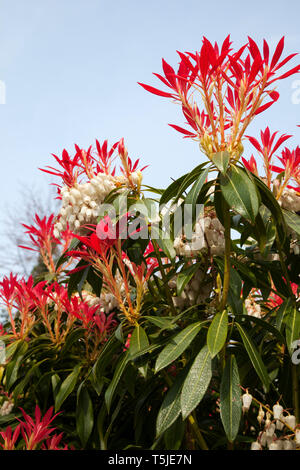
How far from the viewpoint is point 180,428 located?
51.0 inches

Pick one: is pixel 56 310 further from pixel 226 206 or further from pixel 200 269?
pixel 226 206

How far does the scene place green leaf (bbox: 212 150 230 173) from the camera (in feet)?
3.77

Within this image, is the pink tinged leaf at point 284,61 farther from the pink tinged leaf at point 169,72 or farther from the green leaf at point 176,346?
the green leaf at point 176,346

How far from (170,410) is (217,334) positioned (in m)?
0.22

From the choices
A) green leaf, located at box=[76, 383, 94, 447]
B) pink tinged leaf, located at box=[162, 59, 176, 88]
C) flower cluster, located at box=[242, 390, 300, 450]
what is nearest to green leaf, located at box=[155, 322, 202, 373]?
flower cluster, located at box=[242, 390, 300, 450]

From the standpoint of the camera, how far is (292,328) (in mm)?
1315

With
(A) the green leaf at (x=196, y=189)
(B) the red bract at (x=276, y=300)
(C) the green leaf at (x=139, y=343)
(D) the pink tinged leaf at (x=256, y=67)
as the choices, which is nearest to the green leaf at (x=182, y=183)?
(A) the green leaf at (x=196, y=189)

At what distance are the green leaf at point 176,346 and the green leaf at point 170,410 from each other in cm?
10

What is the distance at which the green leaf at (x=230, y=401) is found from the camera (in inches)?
44.6

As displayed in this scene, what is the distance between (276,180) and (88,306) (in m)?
0.79

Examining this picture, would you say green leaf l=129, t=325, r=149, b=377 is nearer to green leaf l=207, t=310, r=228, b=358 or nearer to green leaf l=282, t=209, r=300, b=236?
green leaf l=207, t=310, r=228, b=358

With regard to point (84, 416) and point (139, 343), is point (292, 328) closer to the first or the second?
point (139, 343)

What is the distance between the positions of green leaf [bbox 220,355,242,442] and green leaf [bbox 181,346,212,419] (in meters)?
0.07
